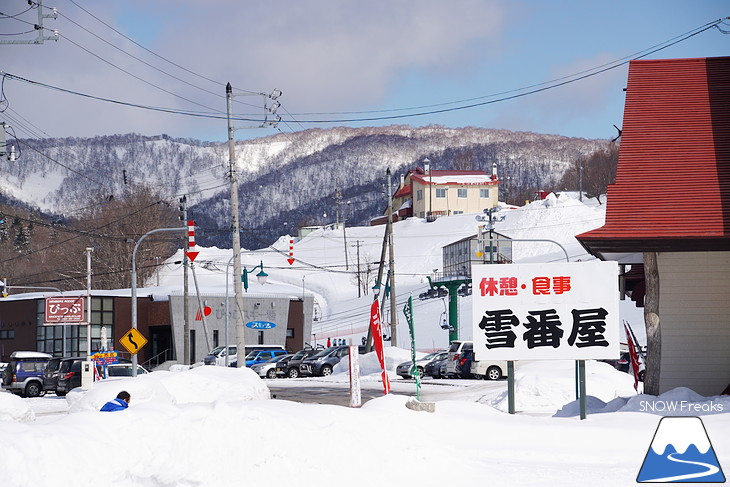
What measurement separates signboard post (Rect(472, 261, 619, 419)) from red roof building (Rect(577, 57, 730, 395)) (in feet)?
4.52

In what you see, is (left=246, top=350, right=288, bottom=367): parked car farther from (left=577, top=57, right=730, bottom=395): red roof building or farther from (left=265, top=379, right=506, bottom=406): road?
(left=577, top=57, right=730, bottom=395): red roof building

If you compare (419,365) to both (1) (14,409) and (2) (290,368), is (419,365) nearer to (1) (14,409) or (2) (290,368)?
(2) (290,368)

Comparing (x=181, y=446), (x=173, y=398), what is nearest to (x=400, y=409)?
(x=181, y=446)

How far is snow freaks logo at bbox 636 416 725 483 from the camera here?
9023 millimetres

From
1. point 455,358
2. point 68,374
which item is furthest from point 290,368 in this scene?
point 68,374

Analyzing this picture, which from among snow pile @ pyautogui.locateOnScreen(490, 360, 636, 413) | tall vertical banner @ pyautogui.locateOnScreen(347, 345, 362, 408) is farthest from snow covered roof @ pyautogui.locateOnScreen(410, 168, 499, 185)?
tall vertical banner @ pyautogui.locateOnScreen(347, 345, 362, 408)

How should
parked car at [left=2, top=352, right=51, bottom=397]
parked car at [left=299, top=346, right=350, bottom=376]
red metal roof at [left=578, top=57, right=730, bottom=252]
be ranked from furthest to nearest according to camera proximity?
parked car at [left=299, top=346, right=350, bottom=376], parked car at [left=2, top=352, right=51, bottom=397], red metal roof at [left=578, top=57, right=730, bottom=252]

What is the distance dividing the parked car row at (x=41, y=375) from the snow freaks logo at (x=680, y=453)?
1290 inches

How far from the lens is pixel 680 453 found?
9492mm

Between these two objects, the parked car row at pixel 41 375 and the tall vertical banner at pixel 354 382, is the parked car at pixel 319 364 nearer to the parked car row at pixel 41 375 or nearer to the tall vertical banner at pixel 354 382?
the parked car row at pixel 41 375

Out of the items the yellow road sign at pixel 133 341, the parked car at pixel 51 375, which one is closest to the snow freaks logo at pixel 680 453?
the yellow road sign at pixel 133 341

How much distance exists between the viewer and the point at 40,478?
8.95 meters

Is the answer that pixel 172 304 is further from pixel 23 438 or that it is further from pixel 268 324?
pixel 23 438

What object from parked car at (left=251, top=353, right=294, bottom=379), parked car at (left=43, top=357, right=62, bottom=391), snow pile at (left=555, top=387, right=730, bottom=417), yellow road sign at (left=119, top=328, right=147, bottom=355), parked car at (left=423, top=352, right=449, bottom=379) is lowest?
parked car at (left=251, top=353, right=294, bottom=379)
